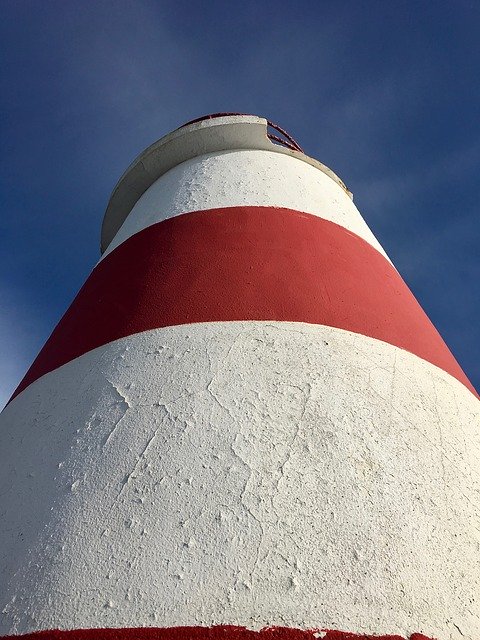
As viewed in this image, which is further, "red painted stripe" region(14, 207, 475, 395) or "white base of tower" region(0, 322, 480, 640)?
"red painted stripe" region(14, 207, 475, 395)

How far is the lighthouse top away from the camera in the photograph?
3066 mm

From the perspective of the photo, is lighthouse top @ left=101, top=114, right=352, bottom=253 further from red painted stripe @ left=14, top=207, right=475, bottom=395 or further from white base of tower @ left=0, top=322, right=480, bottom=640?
white base of tower @ left=0, top=322, right=480, bottom=640

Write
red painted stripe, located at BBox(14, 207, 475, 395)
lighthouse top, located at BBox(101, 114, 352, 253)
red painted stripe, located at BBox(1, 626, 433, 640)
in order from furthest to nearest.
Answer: lighthouse top, located at BBox(101, 114, 352, 253) < red painted stripe, located at BBox(14, 207, 475, 395) < red painted stripe, located at BBox(1, 626, 433, 640)

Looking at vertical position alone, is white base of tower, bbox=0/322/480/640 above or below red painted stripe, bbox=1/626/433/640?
above

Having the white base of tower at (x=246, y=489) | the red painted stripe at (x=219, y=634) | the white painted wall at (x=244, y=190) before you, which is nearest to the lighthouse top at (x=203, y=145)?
the white painted wall at (x=244, y=190)

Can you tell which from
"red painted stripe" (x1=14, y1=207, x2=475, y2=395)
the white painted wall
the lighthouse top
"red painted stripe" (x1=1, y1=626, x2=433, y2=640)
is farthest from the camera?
the lighthouse top

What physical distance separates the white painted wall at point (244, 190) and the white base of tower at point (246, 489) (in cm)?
91

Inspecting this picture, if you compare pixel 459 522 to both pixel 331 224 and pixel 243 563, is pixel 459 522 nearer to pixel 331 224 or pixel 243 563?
pixel 243 563

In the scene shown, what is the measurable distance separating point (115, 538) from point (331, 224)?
169cm

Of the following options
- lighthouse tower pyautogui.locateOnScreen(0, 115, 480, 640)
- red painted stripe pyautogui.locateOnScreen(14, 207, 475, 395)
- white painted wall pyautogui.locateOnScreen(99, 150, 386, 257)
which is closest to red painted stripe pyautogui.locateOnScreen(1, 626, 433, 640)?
lighthouse tower pyautogui.locateOnScreen(0, 115, 480, 640)

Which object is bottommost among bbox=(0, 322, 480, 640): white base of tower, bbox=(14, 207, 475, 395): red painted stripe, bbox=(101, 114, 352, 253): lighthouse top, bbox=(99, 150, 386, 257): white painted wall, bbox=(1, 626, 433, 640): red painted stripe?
bbox=(1, 626, 433, 640): red painted stripe

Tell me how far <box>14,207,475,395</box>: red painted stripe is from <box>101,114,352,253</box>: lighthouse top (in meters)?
0.87

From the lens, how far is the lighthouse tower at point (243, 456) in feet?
3.78

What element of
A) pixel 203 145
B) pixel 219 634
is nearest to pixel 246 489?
pixel 219 634
